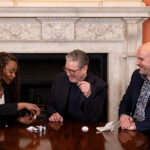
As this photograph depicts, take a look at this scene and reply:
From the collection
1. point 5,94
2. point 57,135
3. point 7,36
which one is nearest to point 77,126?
point 57,135

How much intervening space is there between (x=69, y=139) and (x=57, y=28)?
6.53 feet

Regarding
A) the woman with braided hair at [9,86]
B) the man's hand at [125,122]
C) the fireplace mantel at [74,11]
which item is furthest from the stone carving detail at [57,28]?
the man's hand at [125,122]

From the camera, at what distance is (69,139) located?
5.99 ft

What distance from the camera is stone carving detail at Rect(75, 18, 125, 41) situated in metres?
3.55

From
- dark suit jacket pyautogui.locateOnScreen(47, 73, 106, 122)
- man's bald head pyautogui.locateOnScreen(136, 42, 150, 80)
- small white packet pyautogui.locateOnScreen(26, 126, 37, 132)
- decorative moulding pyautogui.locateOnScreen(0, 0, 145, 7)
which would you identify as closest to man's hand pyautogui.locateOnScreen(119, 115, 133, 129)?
dark suit jacket pyautogui.locateOnScreen(47, 73, 106, 122)

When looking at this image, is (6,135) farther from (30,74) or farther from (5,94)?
(30,74)

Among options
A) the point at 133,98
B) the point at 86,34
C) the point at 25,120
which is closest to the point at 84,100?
the point at 133,98

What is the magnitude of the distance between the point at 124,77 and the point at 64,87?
3.77 ft

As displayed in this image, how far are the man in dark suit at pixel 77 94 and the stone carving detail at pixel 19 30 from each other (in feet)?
3.21

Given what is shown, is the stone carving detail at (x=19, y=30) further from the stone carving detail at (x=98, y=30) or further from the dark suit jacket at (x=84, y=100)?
the dark suit jacket at (x=84, y=100)

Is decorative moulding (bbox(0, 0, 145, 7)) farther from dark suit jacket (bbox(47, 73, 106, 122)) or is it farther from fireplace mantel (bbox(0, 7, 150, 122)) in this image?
dark suit jacket (bbox(47, 73, 106, 122))

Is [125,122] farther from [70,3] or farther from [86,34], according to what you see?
[70,3]

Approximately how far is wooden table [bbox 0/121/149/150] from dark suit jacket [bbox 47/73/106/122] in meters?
0.35

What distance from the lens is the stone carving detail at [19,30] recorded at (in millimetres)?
3529
